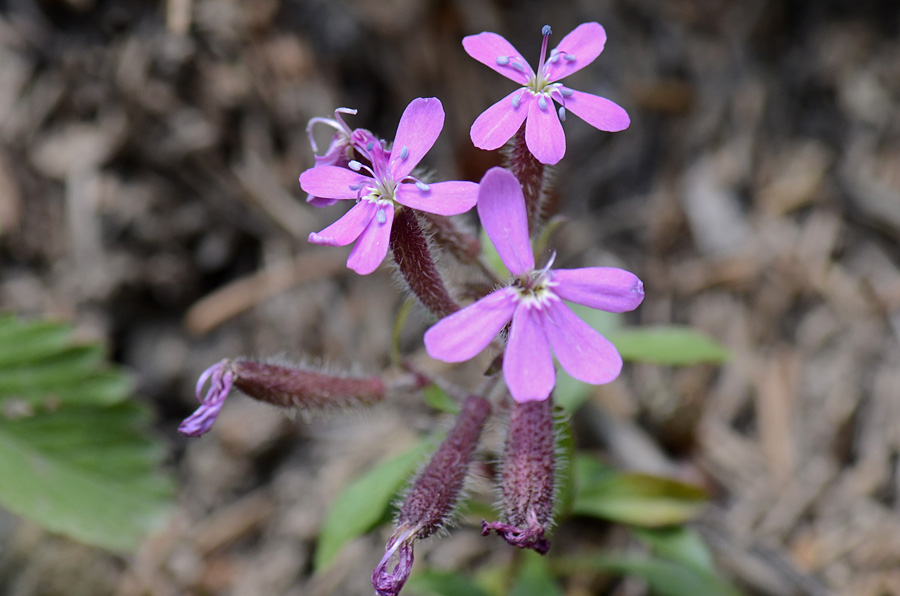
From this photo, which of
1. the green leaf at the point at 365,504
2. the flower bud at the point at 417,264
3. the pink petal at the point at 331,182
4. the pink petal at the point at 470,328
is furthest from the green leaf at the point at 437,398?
the pink petal at the point at 331,182

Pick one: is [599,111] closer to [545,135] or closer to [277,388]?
[545,135]

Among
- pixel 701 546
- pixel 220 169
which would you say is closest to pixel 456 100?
pixel 220 169

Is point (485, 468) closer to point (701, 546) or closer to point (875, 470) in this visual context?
point (701, 546)

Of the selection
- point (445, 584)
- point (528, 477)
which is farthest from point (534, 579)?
point (528, 477)

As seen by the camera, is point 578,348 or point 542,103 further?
point 542,103

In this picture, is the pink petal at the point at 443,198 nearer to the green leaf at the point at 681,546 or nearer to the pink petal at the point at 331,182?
the pink petal at the point at 331,182

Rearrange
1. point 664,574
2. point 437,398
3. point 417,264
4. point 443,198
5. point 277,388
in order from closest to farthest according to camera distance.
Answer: point 443,198, point 417,264, point 277,388, point 437,398, point 664,574
